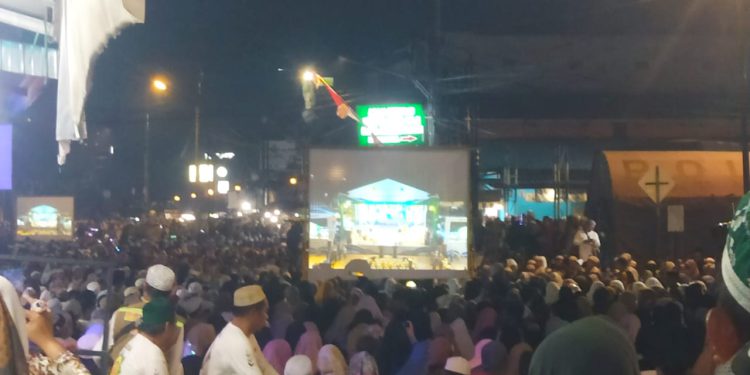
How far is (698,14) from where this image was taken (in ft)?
105

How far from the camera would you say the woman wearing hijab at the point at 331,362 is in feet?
22.1

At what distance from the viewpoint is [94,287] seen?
34.1ft

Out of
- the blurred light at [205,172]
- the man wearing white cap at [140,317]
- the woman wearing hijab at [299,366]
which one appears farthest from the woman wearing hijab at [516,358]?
the blurred light at [205,172]

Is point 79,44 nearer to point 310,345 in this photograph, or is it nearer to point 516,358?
point 310,345

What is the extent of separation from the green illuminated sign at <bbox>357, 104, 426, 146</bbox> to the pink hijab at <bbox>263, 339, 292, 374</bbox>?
1700cm

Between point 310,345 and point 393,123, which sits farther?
point 393,123

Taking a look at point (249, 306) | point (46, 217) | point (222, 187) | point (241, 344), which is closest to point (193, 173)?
point (46, 217)

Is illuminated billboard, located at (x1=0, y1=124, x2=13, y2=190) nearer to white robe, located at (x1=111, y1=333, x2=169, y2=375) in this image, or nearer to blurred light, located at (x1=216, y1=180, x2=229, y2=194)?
white robe, located at (x1=111, y1=333, x2=169, y2=375)

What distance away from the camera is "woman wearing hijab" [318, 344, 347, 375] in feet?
22.1

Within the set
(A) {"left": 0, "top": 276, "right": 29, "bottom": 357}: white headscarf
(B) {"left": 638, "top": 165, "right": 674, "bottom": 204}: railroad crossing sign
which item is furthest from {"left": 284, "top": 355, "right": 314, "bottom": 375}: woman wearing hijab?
(B) {"left": 638, "top": 165, "right": 674, "bottom": 204}: railroad crossing sign

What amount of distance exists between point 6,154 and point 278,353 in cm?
263

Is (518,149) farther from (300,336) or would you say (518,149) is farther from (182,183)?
(182,183)

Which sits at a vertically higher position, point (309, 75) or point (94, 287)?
point (309, 75)

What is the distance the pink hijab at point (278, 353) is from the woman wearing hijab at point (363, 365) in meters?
0.72
